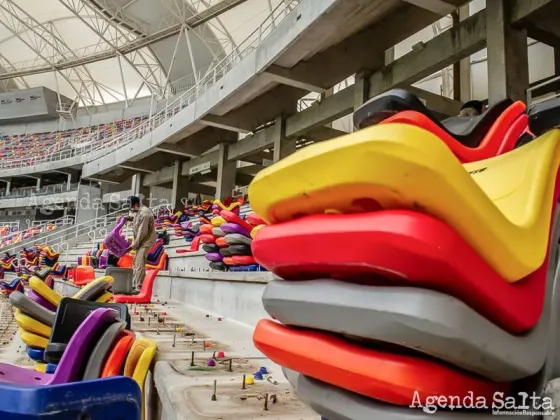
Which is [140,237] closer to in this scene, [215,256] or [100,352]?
[215,256]

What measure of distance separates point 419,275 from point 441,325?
71 millimetres

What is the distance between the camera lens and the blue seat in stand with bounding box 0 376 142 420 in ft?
2.56

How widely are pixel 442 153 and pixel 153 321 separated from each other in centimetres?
329

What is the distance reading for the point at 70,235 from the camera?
18.5 m

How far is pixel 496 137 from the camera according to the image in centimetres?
121

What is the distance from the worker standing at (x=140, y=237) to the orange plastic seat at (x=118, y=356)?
172 inches

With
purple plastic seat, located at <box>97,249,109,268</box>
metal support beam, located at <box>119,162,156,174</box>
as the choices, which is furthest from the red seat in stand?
metal support beam, located at <box>119,162,156,174</box>

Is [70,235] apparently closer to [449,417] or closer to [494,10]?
[494,10]

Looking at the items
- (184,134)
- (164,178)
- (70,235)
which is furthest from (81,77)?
(184,134)

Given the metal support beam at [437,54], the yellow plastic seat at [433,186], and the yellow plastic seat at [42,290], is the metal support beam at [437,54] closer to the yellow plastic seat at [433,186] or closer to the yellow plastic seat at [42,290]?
the yellow plastic seat at [42,290]

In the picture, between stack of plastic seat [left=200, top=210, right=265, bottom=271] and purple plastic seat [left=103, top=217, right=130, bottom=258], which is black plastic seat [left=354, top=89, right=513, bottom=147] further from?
purple plastic seat [left=103, top=217, right=130, bottom=258]

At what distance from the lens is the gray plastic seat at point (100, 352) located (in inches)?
57.7

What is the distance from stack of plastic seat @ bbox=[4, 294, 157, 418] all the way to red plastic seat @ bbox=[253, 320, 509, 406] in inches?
23.3

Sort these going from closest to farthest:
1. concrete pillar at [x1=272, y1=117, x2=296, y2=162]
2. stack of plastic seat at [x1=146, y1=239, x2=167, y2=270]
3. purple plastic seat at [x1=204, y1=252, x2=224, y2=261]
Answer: purple plastic seat at [x1=204, y1=252, x2=224, y2=261]
stack of plastic seat at [x1=146, y1=239, x2=167, y2=270]
concrete pillar at [x1=272, y1=117, x2=296, y2=162]
